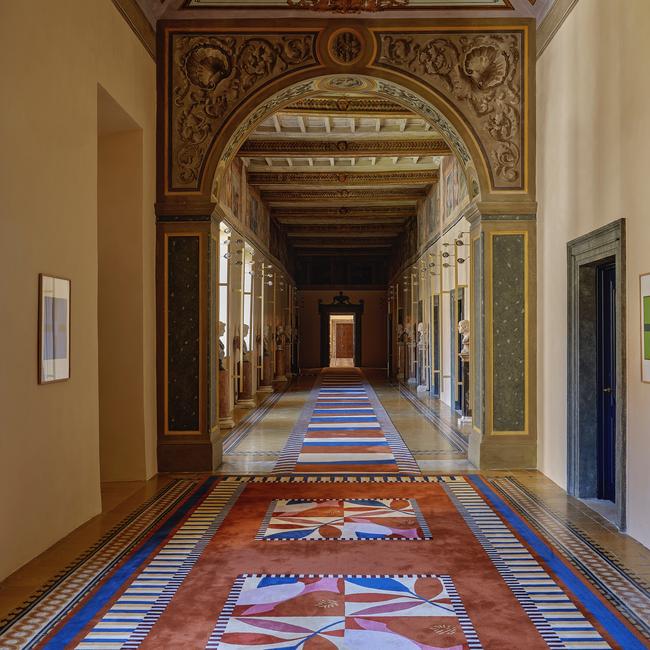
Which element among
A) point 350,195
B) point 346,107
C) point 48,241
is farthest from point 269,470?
point 350,195

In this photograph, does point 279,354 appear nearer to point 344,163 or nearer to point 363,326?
point 344,163

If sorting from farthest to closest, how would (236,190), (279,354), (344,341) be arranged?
(344,341)
(279,354)
(236,190)

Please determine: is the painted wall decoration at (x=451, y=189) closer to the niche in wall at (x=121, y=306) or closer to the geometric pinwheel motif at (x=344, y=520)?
the niche in wall at (x=121, y=306)

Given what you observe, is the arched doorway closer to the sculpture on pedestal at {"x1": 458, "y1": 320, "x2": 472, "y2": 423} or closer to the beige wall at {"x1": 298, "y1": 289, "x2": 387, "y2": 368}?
the sculpture on pedestal at {"x1": 458, "y1": 320, "x2": 472, "y2": 423}

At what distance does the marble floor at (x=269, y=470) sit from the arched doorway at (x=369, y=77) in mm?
565

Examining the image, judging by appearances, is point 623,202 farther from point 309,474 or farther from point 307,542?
point 309,474

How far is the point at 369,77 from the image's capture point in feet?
26.2

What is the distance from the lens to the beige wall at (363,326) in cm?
3091

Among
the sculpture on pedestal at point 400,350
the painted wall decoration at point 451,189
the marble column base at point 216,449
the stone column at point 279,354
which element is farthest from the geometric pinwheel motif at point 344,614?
the sculpture on pedestal at point 400,350

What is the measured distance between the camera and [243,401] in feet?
47.9

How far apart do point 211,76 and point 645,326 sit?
533cm

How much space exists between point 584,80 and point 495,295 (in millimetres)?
2438

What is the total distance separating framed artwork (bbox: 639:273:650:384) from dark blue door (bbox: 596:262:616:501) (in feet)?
4.36

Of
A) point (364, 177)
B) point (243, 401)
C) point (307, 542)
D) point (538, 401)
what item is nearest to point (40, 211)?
point (307, 542)
